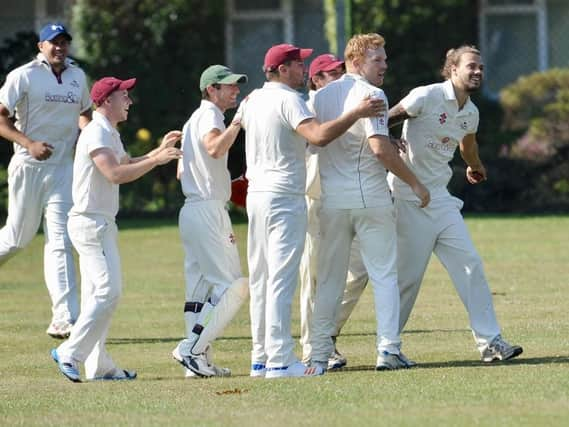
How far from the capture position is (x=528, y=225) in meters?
18.4

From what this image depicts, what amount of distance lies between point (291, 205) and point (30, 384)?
1.90m

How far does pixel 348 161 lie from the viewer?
9367mm

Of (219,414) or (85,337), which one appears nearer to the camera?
(219,414)

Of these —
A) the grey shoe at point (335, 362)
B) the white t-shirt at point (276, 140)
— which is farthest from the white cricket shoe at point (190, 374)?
the white t-shirt at point (276, 140)

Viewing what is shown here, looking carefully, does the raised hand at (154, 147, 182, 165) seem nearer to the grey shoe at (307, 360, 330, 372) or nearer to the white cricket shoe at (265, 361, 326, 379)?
the white cricket shoe at (265, 361, 326, 379)

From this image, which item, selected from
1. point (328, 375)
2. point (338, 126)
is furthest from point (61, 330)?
point (338, 126)

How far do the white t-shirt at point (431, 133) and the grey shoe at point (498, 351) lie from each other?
101 centimetres

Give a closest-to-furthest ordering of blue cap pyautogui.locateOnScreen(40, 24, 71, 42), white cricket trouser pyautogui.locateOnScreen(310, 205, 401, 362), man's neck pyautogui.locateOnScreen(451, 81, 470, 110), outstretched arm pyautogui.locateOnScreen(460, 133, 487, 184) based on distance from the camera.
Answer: white cricket trouser pyautogui.locateOnScreen(310, 205, 401, 362)
man's neck pyautogui.locateOnScreen(451, 81, 470, 110)
outstretched arm pyautogui.locateOnScreen(460, 133, 487, 184)
blue cap pyautogui.locateOnScreen(40, 24, 71, 42)

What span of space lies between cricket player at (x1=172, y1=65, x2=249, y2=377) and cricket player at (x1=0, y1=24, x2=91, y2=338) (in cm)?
231

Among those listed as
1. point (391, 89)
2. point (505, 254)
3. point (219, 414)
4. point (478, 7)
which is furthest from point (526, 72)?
point (219, 414)

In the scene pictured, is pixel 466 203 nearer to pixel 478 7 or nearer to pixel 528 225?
pixel 528 225

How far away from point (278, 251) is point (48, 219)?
3149mm

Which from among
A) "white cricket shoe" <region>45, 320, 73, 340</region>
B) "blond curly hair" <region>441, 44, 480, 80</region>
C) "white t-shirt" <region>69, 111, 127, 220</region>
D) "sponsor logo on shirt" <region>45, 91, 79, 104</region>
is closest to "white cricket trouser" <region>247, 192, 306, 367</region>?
"white t-shirt" <region>69, 111, 127, 220</region>

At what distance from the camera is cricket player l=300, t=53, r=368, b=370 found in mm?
9758
